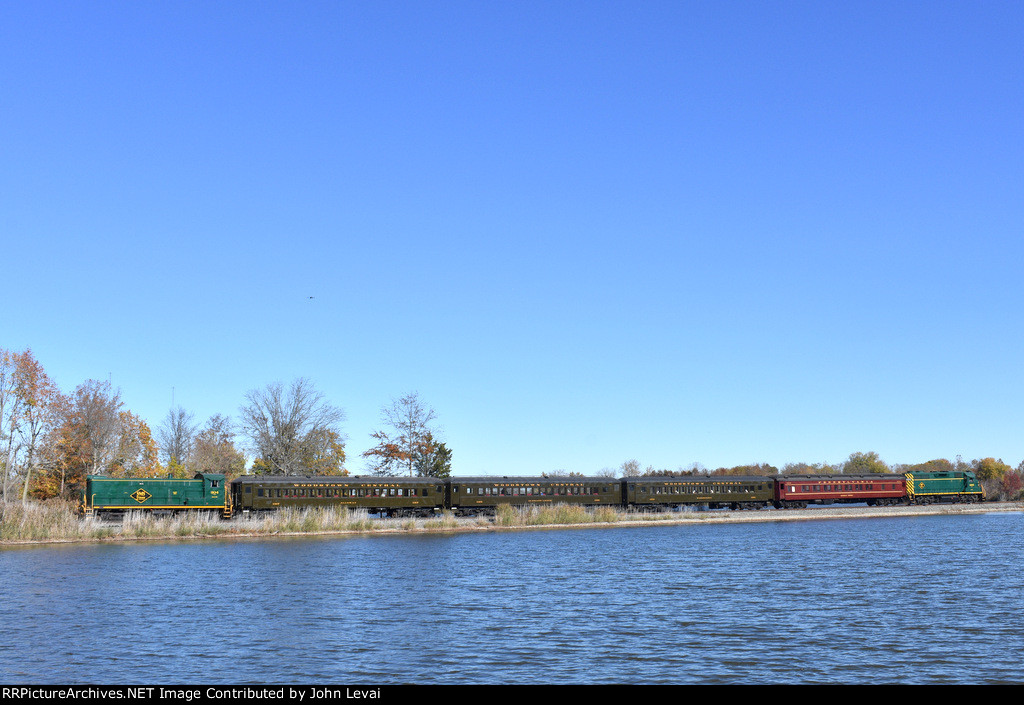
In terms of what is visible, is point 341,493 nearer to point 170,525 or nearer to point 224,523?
point 224,523

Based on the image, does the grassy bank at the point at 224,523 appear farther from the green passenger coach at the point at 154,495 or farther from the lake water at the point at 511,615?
the lake water at the point at 511,615

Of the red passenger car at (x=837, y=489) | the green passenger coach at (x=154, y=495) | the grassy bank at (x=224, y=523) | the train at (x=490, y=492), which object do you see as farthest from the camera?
the red passenger car at (x=837, y=489)

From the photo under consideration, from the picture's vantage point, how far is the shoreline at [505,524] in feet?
210

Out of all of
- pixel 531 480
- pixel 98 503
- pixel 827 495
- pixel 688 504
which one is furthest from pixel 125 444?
pixel 827 495

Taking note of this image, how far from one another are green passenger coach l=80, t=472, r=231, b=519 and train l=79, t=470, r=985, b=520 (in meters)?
0.09

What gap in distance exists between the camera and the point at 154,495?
76.8m

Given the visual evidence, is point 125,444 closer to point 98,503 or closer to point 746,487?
point 98,503

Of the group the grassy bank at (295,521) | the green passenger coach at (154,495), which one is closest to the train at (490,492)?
the green passenger coach at (154,495)

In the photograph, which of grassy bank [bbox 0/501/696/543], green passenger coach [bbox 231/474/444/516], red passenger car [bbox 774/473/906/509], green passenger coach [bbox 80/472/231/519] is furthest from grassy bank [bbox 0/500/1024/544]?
red passenger car [bbox 774/473/906/509]

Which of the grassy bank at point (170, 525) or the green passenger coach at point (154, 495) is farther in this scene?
the green passenger coach at point (154, 495)

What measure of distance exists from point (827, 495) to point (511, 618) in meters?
81.0

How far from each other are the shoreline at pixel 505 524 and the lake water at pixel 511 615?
596cm

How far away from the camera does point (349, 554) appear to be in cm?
5434

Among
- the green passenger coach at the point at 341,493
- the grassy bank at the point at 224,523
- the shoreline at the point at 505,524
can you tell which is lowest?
the shoreline at the point at 505,524
